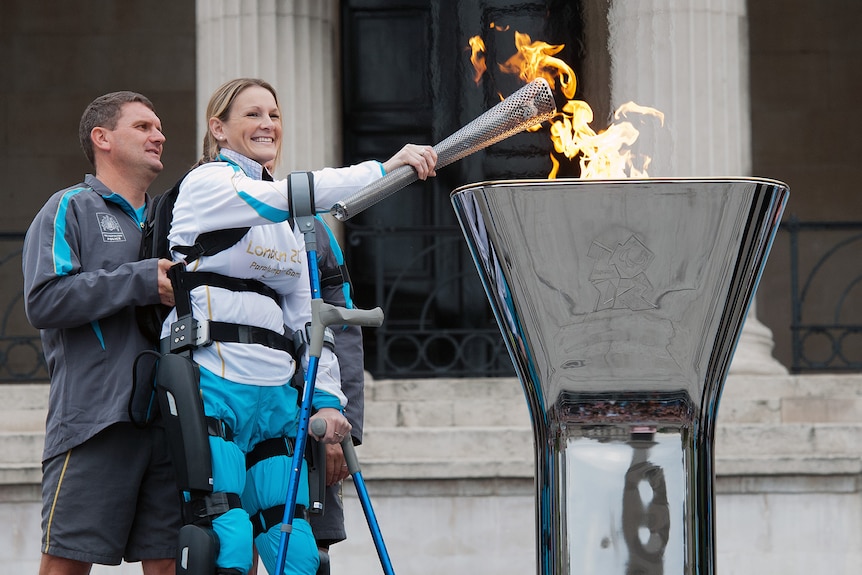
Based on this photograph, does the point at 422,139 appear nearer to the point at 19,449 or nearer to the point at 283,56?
the point at 283,56

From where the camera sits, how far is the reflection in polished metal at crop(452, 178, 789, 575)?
2590 millimetres

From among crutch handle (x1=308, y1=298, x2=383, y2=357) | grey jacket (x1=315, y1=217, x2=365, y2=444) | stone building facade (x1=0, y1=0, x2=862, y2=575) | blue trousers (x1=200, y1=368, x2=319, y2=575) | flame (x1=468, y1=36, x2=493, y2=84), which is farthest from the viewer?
stone building facade (x1=0, y1=0, x2=862, y2=575)

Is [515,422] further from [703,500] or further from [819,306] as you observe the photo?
[703,500]

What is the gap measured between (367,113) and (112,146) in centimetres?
689

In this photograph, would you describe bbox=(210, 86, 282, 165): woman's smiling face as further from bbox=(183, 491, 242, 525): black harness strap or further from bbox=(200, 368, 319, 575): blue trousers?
bbox=(183, 491, 242, 525): black harness strap

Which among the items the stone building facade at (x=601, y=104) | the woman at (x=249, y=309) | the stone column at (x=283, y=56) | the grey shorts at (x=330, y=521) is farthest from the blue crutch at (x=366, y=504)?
the stone column at (x=283, y=56)

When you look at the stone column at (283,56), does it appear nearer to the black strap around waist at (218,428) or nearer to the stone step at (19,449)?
the stone step at (19,449)

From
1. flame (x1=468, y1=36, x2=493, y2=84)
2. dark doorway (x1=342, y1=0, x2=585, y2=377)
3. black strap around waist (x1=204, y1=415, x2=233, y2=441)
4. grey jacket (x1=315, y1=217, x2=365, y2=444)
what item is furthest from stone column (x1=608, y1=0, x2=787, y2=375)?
black strap around waist (x1=204, y1=415, x2=233, y2=441)

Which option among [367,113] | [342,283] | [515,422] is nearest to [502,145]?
[367,113]

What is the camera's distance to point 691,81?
883 cm

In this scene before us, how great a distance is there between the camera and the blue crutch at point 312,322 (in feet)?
11.8

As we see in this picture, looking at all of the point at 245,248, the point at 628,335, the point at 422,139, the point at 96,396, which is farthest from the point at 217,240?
the point at 422,139

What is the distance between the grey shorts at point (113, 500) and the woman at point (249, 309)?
1.05 feet

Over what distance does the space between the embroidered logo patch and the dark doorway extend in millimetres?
6166
